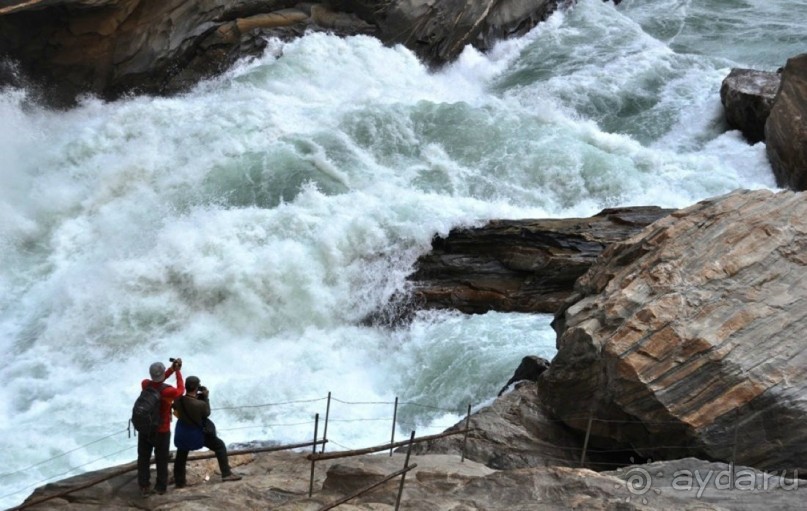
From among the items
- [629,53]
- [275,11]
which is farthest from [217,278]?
[629,53]

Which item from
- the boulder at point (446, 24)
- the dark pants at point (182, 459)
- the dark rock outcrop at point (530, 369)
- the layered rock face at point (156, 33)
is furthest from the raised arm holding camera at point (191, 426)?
the boulder at point (446, 24)

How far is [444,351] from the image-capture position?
39.0ft

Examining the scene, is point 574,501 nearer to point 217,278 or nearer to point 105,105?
point 217,278

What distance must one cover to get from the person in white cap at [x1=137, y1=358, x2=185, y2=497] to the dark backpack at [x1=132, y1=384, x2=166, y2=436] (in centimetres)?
5

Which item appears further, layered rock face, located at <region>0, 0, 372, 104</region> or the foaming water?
layered rock face, located at <region>0, 0, 372, 104</region>

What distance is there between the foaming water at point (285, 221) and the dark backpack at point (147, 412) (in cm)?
320

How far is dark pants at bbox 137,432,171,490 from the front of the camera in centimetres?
712

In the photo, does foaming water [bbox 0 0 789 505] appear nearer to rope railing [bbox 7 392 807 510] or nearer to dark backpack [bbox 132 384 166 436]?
rope railing [bbox 7 392 807 510]

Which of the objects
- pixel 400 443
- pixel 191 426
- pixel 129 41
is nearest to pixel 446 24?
pixel 129 41

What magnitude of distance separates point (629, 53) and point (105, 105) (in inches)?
546

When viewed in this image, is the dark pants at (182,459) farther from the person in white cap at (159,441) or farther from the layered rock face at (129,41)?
the layered rock face at (129,41)

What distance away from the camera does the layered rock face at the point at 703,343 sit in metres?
7.69

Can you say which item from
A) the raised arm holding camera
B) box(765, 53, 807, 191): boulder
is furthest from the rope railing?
box(765, 53, 807, 191): boulder

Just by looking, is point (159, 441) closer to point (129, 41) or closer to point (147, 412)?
point (147, 412)
